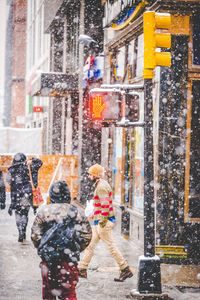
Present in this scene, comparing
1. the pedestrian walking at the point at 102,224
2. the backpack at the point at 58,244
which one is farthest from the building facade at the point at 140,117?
the backpack at the point at 58,244

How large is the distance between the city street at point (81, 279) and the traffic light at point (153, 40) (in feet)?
10.2

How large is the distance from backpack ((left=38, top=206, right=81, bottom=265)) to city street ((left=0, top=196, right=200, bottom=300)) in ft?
6.24

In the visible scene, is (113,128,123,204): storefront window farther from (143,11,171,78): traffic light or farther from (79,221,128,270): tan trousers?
(143,11,171,78): traffic light

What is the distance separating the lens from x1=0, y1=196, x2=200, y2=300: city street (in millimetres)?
6891

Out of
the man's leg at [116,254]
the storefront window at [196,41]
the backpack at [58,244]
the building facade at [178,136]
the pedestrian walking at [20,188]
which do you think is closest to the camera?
the backpack at [58,244]

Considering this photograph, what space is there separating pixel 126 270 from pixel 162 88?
11.4 ft

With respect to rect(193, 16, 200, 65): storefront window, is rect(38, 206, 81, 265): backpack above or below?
below

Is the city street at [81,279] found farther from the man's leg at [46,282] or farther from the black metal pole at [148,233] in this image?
the man's leg at [46,282]

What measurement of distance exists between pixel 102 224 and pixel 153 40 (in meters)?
2.95

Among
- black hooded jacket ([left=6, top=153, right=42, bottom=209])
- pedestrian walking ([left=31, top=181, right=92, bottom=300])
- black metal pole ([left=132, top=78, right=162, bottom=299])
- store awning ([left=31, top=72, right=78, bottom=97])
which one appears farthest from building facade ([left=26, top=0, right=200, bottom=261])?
pedestrian walking ([left=31, top=181, right=92, bottom=300])

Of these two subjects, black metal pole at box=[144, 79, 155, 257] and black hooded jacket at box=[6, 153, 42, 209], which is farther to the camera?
black hooded jacket at box=[6, 153, 42, 209]

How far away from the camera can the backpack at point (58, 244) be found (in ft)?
16.2

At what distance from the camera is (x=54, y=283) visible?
5.04m

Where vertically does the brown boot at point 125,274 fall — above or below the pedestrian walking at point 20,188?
below
